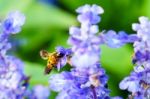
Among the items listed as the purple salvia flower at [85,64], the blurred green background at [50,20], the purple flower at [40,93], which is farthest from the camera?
the blurred green background at [50,20]

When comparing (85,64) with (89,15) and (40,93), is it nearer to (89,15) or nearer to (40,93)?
(89,15)

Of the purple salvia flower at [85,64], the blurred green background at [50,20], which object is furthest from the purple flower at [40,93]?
the blurred green background at [50,20]

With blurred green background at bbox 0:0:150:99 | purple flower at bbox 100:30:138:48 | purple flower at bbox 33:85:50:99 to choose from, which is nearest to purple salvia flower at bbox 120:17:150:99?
purple flower at bbox 100:30:138:48

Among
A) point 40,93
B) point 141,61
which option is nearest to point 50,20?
point 40,93

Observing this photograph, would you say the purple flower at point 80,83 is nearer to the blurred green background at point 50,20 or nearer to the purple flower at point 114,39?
the purple flower at point 114,39

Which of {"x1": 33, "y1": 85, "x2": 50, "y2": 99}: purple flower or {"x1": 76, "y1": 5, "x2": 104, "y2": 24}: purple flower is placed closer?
{"x1": 76, "y1": 5, "x2": 104, "y2": 24}: purple flower

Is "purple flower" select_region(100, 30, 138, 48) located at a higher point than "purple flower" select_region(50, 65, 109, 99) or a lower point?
higher

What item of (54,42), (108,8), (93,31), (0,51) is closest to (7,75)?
(0,51)

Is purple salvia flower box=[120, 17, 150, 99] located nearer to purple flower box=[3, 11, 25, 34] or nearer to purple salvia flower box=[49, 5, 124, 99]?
purple salvia flower box=[49, 5, 124, 99]

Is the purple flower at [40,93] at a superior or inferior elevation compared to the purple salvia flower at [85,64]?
inferior

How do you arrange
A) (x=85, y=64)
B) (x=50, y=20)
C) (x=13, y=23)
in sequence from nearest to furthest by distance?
(x=85, y=64), (x=13, y=23), (x=50, y=20)

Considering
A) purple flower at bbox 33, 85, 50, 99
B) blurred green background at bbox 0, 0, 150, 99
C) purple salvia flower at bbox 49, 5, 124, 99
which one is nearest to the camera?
purple salvia flower at bbox 49, 5, 124, 99

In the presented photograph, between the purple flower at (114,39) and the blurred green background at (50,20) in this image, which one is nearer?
the purple flower at (114,39)

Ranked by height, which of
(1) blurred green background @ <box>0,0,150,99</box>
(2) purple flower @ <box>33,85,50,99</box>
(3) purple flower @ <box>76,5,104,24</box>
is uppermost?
(1) blurred green background @ <box>0,0,150,99</box>
